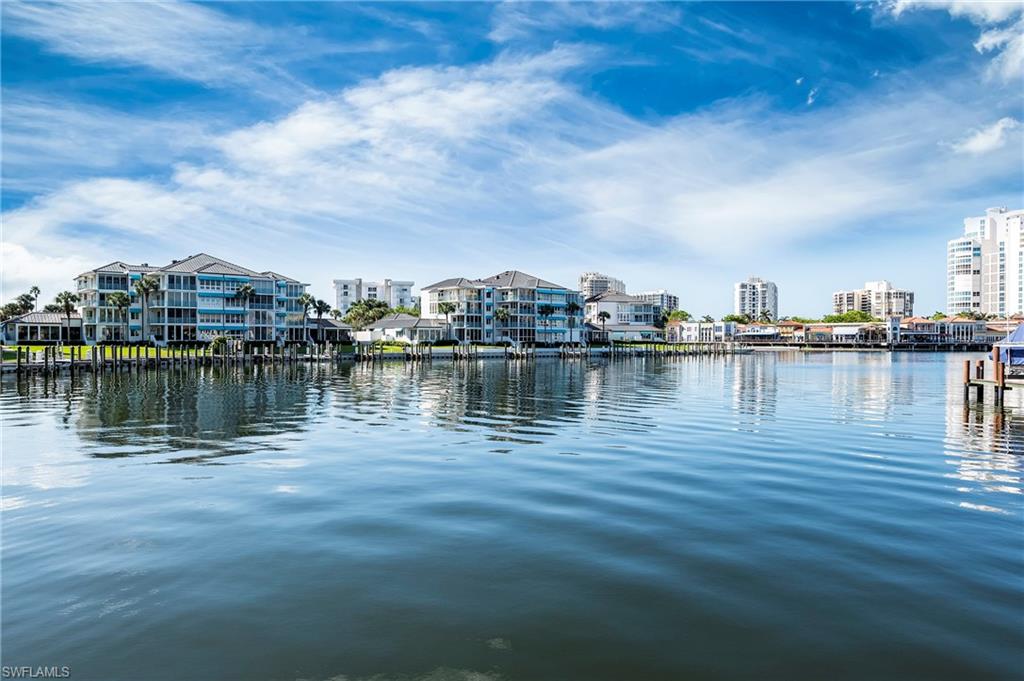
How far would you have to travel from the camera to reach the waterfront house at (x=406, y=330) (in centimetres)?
13188

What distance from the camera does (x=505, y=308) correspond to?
138 m

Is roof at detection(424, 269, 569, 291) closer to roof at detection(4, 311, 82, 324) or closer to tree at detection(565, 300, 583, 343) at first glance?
tree at detection(565, 300, 583, 343)

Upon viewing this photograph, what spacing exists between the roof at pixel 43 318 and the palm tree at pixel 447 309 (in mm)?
62455

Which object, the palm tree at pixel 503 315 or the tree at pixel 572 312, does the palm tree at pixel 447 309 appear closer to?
the palm tree at pixel 503 315

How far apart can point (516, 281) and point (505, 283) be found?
243 cm

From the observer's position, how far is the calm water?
8.59m

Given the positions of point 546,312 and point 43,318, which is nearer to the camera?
point 43,318

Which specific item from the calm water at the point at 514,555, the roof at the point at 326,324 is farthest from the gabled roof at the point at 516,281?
the calm water at the point at 514,555

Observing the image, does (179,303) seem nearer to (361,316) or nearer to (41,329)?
(41,329)

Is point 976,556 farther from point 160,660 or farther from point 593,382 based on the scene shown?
point 593,382

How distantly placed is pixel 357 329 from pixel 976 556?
135 m

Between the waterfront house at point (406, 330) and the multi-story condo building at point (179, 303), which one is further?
the waterfront house at point (406, 330)

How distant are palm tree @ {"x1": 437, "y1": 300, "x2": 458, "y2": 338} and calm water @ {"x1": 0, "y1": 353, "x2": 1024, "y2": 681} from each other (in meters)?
107

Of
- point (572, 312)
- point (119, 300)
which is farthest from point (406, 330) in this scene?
point (119, 300)
